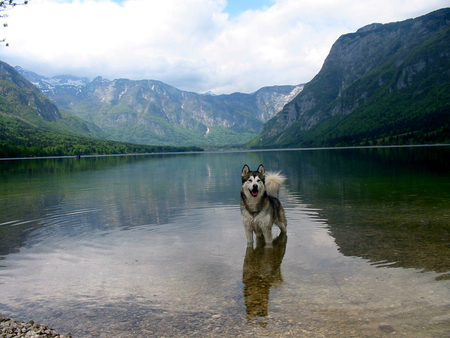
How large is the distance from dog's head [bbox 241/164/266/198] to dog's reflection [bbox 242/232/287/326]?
7.90 feet

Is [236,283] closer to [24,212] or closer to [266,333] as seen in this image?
[266,333]

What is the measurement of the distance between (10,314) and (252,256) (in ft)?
26.5

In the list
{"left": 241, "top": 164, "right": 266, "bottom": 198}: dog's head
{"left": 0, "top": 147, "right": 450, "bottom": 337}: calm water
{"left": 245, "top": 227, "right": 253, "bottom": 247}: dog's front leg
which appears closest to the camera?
{"left": 0, "top": 147, "right": 450, "bottom": 337}: calm water

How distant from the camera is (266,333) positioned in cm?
767

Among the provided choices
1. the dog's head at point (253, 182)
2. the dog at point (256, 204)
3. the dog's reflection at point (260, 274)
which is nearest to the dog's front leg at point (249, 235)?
the dog at point (256, 204)

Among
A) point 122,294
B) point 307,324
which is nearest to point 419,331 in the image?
point 307,324

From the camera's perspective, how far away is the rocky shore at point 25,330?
301 inches

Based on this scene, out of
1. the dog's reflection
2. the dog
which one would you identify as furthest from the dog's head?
the dog's reflection

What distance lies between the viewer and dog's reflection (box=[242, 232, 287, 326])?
9.00 m

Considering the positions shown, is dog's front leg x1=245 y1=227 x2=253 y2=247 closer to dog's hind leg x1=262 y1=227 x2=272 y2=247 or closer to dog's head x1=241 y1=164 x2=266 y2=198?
dog's hind leg x1=262 y1=227 x2=272 y2=247

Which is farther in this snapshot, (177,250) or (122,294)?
(177,250)

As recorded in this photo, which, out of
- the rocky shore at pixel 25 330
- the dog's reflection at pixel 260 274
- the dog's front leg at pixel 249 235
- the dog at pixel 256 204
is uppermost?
the dog at pixel 256 204

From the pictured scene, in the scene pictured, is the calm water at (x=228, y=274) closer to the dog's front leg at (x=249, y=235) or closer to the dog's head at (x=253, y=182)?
the dog's front leg at (x=249, y=235)

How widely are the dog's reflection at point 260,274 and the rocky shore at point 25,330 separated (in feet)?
14.8
